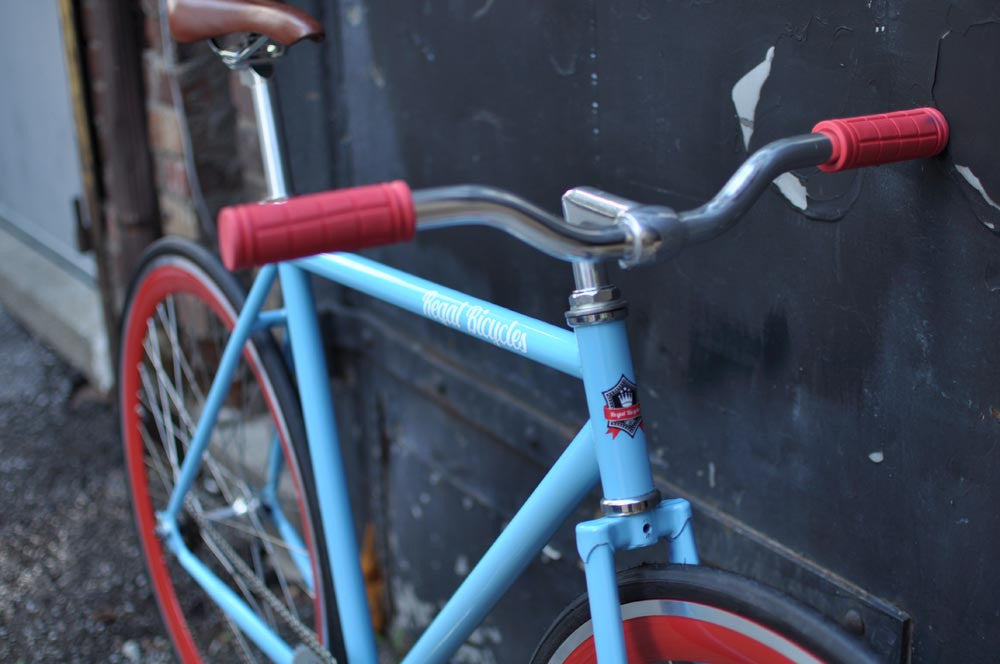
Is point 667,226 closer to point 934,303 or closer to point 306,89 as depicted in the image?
point 934,303

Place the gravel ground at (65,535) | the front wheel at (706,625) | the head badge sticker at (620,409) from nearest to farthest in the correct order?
the front wheel at (706,625), the head badge sticker at (620,409), the gravel ground at (65,535)

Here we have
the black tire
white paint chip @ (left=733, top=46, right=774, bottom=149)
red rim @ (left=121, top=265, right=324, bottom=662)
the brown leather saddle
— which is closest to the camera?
white paint chip @ (left=733, top=46, right=774, bottom=149)

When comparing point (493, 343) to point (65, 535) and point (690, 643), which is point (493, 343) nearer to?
point (690, 643)

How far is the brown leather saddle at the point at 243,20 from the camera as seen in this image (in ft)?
4.64

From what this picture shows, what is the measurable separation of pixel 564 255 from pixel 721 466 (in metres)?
0.69

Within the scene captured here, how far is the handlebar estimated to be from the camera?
713 millimetres

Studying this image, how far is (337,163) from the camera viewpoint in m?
2.10

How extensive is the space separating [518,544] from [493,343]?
22 centimetres

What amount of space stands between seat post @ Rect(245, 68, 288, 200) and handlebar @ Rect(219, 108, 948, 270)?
0.69 m

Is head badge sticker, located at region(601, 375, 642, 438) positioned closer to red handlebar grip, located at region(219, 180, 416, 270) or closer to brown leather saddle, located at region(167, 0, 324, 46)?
red handlebar grip, located at region(219, 180, 416, 270)

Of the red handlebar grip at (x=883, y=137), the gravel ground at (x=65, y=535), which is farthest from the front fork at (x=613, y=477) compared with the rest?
the gravel ground at (x=65, y=535)

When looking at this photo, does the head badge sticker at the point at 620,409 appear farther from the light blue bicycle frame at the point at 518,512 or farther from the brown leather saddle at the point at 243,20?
the brown leather saddle at the point at 243,20

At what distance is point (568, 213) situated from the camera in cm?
93

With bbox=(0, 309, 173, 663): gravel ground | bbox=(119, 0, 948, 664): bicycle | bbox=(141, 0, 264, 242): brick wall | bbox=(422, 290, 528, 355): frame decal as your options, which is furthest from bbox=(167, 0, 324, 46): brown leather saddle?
bbox=(0, 309, 173, 663): gravel ground
